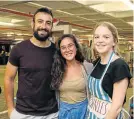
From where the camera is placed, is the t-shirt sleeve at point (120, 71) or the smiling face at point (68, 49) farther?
the smiling face at point (68, 49)

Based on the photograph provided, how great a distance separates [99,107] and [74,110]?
0.33m

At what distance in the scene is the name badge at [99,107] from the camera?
1748 mm

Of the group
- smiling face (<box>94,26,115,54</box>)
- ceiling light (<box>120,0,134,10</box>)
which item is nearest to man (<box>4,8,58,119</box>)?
smiling face (<box>94,26,115,54</box>)

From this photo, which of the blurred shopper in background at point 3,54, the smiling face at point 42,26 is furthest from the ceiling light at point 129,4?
the blurred shopper in background at point 3,54

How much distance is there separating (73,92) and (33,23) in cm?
71

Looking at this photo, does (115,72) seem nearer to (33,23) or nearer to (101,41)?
(101,41)

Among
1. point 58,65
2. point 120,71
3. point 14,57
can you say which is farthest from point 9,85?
point 120,71

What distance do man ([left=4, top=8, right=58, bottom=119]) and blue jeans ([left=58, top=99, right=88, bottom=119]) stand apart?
3.2 inches

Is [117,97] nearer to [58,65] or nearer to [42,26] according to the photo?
[58,65]

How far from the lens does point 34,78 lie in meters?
1.97

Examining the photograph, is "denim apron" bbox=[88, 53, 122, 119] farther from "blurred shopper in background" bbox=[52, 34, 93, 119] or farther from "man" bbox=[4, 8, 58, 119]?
"man" bbox=[4, 8, 58, 119]

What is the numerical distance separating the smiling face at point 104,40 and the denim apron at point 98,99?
68mm

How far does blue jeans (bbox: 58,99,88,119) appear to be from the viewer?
80.7 inches

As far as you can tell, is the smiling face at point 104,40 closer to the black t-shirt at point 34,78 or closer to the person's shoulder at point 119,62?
the person's shoulder at point 119,62
